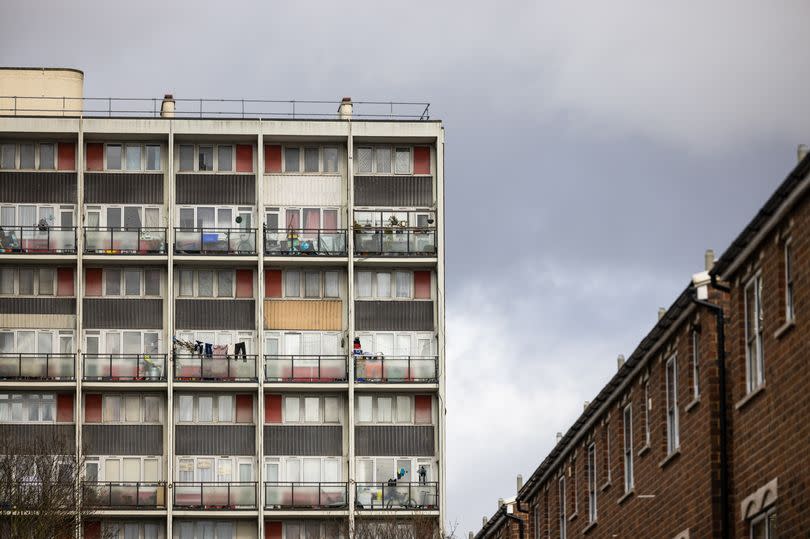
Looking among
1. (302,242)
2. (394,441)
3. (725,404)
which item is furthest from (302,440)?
(725,404)

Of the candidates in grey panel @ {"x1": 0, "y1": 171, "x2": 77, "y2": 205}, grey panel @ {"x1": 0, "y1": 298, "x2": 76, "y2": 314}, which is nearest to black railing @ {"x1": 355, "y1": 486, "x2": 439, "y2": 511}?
grey panel @ {"x1": 0, "y1": 298, "x2": 76, "y2": 314}

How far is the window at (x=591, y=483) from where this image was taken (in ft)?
194

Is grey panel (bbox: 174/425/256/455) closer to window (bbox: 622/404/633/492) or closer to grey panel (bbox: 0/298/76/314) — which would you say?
grey panel (bbox: 0/298/76/314)

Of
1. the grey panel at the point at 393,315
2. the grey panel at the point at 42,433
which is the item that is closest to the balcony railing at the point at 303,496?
the grey panel at the point at 393,315

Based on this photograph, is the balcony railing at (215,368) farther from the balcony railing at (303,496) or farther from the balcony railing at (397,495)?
the balcony railing at (397,495)

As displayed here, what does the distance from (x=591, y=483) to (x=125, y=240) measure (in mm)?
44082

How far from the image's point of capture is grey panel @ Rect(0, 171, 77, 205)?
323ft

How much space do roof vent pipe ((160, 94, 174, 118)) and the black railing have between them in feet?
71.4

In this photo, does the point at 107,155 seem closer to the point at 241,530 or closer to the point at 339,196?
the point at 339,196

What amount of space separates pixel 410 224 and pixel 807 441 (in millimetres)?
64486

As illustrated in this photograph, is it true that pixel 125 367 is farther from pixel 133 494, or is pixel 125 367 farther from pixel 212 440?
pixel 133 494

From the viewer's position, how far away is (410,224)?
3900 inches

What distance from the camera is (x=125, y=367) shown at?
97.2m

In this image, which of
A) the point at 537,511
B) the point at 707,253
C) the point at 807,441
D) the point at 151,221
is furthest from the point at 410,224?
the point at 807,441
